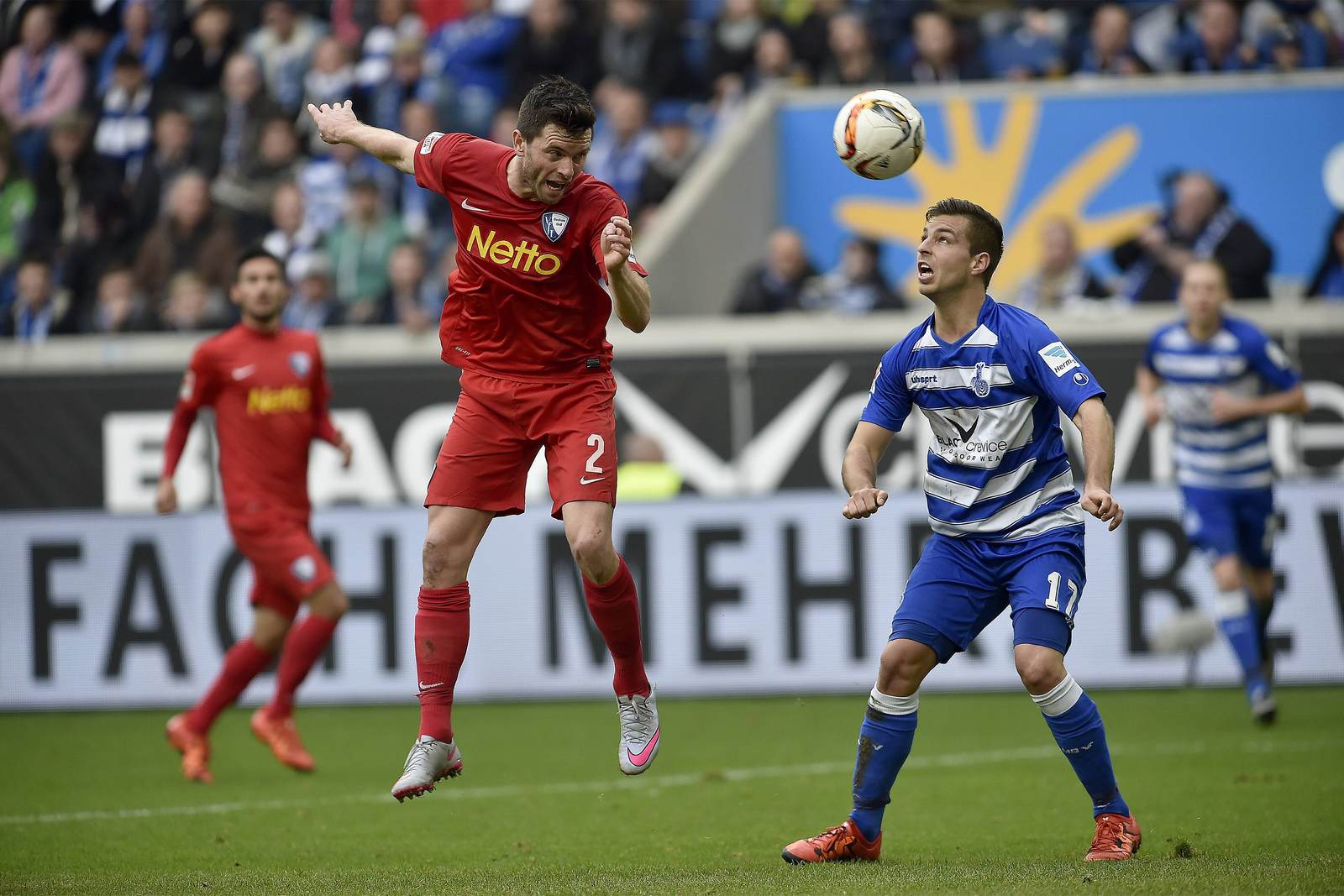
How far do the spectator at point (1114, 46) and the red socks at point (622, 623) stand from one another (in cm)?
1028

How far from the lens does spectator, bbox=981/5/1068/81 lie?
15.9 m

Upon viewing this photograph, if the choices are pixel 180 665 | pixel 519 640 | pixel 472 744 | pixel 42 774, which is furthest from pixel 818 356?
pixel 42 774

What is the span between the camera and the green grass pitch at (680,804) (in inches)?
240

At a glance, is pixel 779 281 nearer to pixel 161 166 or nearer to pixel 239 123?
pixel 239 123

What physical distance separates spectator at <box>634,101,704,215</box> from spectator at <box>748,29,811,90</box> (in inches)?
35.8

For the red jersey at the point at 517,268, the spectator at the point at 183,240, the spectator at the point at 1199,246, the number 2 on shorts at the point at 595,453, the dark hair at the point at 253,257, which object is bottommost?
the number 2 on shorts at the point at 595,453

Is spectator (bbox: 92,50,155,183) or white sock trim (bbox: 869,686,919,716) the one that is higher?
spectator (bbox: 92,50,155,183)

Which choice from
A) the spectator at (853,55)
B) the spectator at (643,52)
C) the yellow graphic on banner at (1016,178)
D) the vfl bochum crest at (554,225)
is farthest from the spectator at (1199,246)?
the vfl bochum crest at (554,225)

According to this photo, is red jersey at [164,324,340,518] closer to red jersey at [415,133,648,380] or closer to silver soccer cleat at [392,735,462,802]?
red jersey at [415,133,648,380]

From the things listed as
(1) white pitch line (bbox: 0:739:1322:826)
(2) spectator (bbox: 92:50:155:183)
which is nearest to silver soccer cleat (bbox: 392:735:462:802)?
(1) white pitch line (bbox: 0:739:1322:826)

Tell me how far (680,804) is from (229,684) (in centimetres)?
270

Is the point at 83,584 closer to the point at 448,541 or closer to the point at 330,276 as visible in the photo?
the point at 330,276

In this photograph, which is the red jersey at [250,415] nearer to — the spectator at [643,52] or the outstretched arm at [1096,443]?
the outstretched arm at [1096,443]

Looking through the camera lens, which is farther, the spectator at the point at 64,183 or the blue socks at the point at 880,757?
the spectator at the point at 64,183
